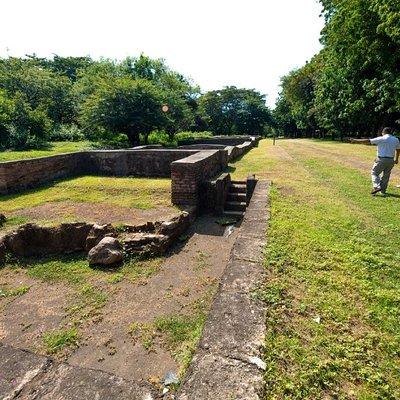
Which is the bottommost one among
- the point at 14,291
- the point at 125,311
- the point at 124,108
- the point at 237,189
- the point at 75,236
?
the point at 14,291

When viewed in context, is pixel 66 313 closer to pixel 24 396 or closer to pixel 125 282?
pixel 125 282

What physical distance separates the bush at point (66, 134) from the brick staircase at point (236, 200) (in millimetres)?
15649

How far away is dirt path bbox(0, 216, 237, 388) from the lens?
2.77m

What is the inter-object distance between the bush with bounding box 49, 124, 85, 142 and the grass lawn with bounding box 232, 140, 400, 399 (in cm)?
1810

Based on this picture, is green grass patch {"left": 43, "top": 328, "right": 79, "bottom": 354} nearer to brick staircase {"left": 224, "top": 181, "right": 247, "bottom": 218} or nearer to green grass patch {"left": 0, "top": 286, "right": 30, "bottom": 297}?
green grass patch {"left": 0, "top": 286, "right": 30, "bottom": 297}

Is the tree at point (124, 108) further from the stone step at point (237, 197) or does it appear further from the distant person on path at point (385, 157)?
the distant person on path at point (385, 157)

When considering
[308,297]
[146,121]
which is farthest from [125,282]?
[146,121]

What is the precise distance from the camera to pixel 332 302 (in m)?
2.59

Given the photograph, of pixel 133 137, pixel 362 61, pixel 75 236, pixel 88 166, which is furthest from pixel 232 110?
pixel 75 236

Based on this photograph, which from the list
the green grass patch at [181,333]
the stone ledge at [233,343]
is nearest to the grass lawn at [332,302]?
the stone ledge at [233,343]

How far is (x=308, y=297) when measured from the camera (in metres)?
2.66

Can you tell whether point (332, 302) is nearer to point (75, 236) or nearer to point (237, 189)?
point (75, 236)

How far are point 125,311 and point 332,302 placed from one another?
2.33 meters

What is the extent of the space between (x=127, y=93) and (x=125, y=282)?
14934 mm
